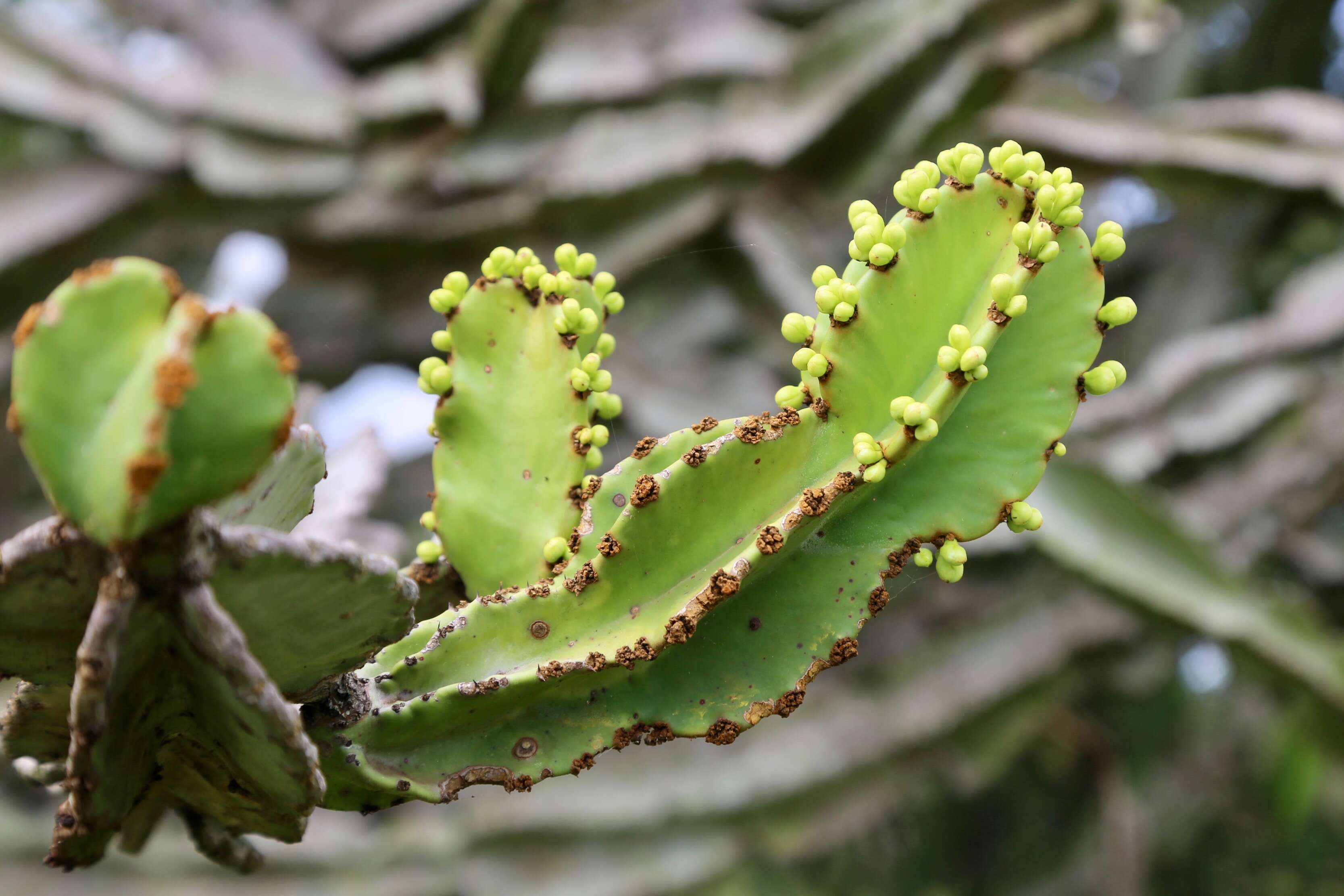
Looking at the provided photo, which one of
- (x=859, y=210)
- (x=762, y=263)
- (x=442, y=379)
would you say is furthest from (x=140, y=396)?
(x=762, y=263)

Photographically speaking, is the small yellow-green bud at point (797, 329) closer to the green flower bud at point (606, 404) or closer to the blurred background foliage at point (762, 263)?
the green flower bud at point (606, 404)

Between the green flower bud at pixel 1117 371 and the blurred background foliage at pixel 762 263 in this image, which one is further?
the blurred background foliage at pixel 762 263

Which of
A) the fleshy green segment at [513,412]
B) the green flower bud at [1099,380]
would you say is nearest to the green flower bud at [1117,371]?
the green flower bud at [1099,380]

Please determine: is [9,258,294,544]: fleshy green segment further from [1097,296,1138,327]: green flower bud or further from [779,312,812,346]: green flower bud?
[1097,296,1138,327]: green flower bud

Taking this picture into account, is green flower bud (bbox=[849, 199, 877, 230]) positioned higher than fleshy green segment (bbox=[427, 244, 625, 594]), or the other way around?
green flower bud (bbox=[849, 199, 877, 230])

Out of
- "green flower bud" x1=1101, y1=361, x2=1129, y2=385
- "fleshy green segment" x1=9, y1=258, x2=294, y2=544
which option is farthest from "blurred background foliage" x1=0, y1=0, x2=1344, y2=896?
"fleshy green segment" x1=9, y1=258, x2=294, y2=544

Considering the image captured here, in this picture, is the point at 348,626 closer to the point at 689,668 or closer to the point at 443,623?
the point at 443,623

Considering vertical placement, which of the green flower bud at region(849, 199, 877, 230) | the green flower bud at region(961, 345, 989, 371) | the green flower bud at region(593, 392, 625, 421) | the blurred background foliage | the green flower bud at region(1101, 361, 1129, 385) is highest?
the green flower bud at region(849, 199, 877, 230)
